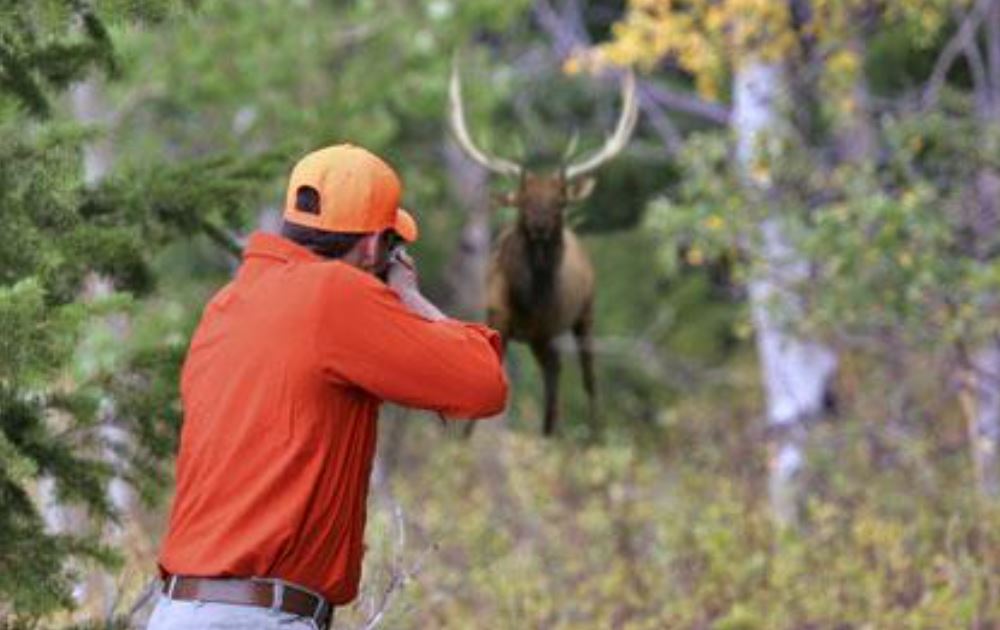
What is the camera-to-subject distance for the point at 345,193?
20.3ft

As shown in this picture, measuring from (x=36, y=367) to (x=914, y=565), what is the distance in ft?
26.7

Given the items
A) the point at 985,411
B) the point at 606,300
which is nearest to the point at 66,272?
the point at 985,411

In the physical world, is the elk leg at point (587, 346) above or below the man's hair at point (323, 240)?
below

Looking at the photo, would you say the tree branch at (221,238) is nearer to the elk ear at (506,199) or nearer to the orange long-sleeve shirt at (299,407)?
the elk ear at (506,199)

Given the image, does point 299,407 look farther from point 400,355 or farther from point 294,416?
point 400,355

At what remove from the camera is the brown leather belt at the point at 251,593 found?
596 cm

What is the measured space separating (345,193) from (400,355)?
48cm

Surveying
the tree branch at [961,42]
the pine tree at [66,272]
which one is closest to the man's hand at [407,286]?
the pine tree at [66,272]

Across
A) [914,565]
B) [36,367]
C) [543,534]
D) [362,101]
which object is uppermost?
[36,367]

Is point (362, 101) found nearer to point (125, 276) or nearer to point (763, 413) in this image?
point (763, 413)

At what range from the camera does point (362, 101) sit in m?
24.8

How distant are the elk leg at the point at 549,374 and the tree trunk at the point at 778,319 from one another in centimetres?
412

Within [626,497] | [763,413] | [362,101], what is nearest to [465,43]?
[362,101]

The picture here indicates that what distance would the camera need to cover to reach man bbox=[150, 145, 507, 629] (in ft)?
19.5
